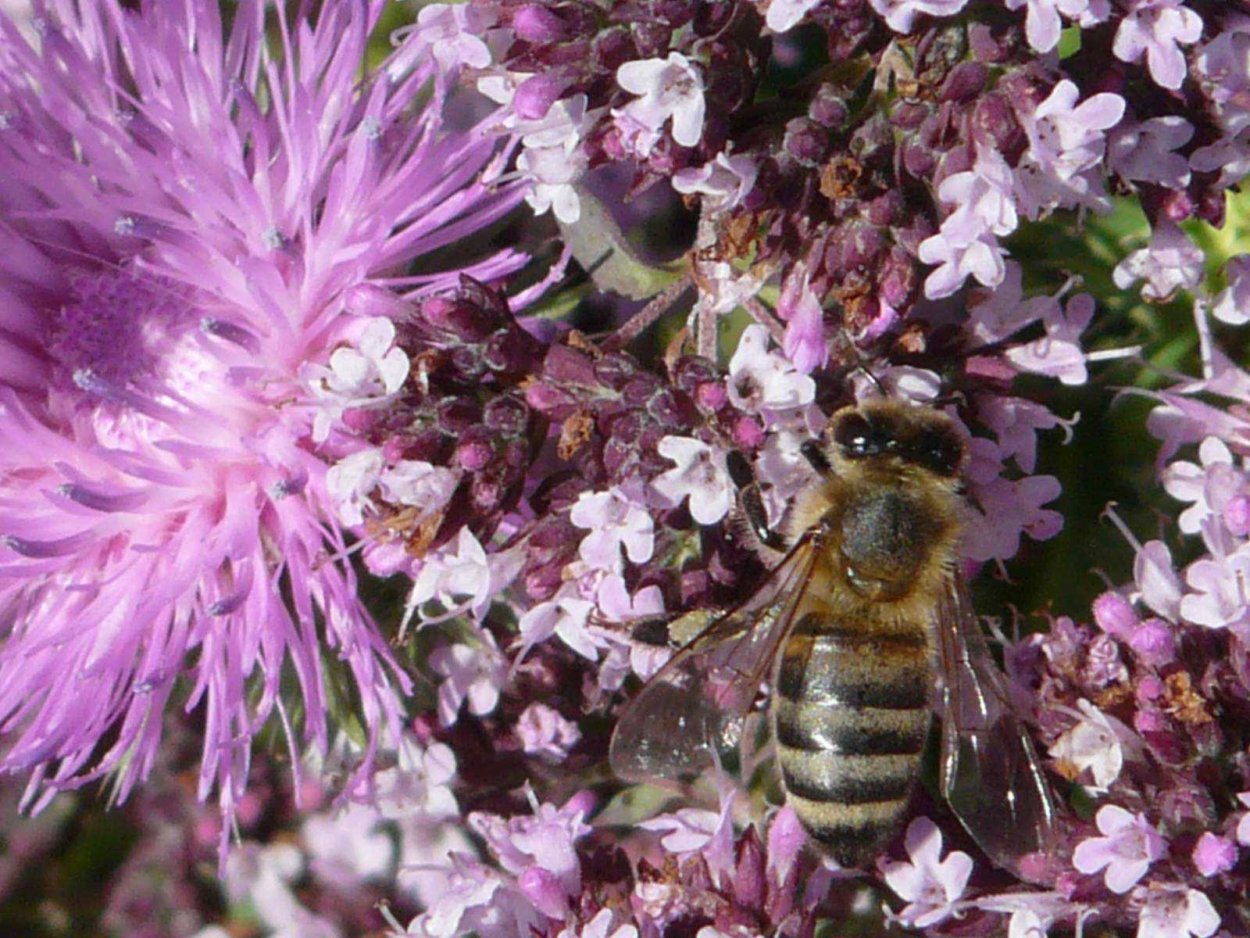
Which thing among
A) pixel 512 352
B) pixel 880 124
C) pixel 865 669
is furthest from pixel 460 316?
pixel 865 669

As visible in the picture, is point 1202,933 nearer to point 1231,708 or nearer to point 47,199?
point 1231,708

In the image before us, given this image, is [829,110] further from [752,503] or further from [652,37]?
[752,503]

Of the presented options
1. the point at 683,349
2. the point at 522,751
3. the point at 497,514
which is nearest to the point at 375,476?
the point at 497,514

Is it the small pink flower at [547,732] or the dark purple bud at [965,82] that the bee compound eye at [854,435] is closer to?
the dark purple bud at [965,82]

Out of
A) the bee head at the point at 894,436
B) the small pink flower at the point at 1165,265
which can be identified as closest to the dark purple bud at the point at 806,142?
the bee head at the point at 894,436

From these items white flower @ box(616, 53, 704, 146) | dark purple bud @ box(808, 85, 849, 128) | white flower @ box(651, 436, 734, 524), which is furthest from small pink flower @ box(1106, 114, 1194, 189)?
white flower @ box(651, 436, 734, 524)
